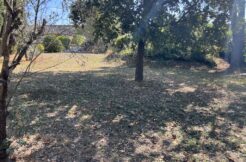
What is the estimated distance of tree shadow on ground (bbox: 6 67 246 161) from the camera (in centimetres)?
448

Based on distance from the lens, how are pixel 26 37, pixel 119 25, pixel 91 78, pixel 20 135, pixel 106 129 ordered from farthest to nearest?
pixel 91 78
pixel 119 25
pixel 106 129
pixel 20 135
pixel 26 37

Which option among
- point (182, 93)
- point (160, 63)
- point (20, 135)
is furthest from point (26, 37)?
point (160, 63)

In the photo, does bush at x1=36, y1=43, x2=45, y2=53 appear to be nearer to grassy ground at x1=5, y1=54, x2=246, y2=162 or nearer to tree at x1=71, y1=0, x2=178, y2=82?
grassy ground at x1=5, y1=54, x2=246, y2=162

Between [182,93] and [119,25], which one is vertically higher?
[119,25]

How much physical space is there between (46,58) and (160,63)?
560 centimetres

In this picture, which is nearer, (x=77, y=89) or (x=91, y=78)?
(x=77, y=89)

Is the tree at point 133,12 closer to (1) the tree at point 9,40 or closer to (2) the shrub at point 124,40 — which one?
(2) the shrub at point 124,40

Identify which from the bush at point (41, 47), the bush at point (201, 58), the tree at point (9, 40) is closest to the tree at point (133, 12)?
the bush at point (41, 47)

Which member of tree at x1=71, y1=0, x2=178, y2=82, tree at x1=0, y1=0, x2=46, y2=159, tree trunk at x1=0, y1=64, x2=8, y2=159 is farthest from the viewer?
tree at x1=71, y1=0, x2=178, y2=82

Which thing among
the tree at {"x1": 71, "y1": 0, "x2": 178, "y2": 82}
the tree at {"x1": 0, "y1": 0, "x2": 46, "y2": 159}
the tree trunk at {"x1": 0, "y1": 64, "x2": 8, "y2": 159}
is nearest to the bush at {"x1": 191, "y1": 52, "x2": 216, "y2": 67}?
the tree at {"x1": 71, "y1": 0, "x2": 178, "y2": 82}

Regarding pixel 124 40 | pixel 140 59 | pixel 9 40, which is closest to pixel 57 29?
pixel 9 40

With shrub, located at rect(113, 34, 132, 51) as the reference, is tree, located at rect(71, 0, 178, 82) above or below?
above

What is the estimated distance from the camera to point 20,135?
479cm

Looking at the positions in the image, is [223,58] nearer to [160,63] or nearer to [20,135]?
[160,63]
